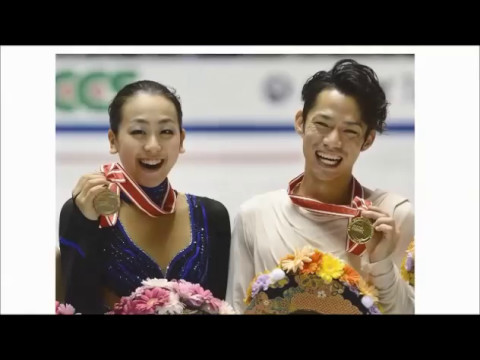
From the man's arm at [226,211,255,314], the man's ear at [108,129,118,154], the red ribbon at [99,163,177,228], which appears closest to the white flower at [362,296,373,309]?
the man's arm at [226,211,255,314]

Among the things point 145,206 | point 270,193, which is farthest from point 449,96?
point 145,206

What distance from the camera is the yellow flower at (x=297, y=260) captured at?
342 centimetres

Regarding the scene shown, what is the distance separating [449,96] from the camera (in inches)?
138

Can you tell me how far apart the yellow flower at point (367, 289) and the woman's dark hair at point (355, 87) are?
709mm

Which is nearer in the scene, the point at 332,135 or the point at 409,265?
the point at 332,135

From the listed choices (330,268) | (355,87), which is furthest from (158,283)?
(355,87)

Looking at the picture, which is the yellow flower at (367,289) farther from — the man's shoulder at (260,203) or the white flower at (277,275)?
the man's shoulder at (260,203)

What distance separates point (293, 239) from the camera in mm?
3449

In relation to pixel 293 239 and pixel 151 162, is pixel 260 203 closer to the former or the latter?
pixel 293 239

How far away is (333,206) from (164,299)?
2.98ft

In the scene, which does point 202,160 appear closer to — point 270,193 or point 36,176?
point 270,193

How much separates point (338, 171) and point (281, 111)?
1.28 feet

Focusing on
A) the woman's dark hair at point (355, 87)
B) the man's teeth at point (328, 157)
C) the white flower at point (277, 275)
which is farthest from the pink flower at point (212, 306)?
the woman's dark hair at point (355, 87)

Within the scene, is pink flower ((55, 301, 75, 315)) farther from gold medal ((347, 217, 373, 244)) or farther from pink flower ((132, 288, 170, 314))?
gold medal ((347, 217, 373, 244))
